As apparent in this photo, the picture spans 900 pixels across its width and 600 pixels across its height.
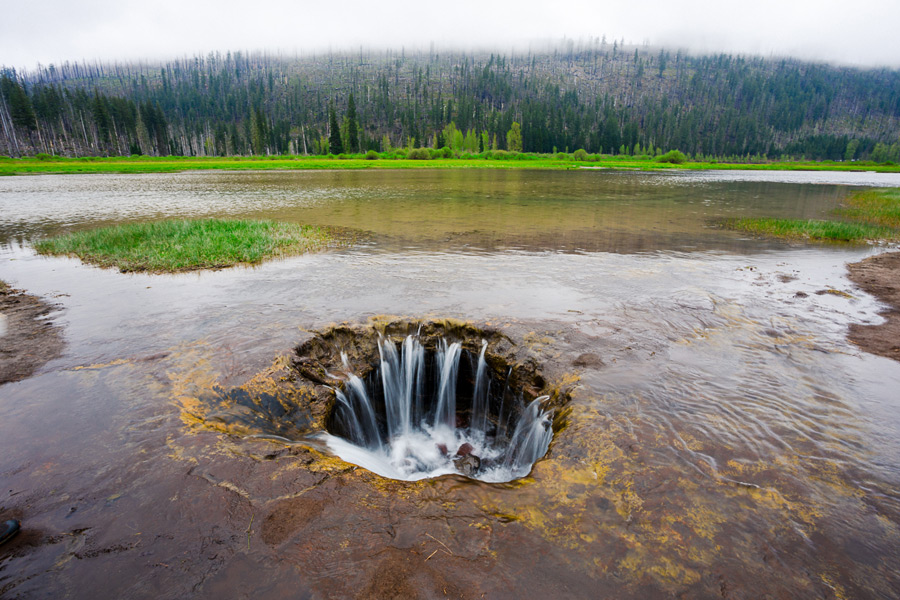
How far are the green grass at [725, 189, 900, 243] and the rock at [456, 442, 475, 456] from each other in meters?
24.8

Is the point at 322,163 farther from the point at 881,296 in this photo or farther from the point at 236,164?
the point at 881,296

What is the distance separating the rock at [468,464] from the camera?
8.40 metres

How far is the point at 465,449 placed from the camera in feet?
30.8

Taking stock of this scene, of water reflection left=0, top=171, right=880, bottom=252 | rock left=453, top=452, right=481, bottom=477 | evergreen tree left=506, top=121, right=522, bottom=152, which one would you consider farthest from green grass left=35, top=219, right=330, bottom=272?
evergreen tree left=506, top=121, right=522, bottom=152

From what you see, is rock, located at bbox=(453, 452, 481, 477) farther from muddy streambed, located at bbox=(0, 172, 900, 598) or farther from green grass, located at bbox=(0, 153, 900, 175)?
green grass, located at bbox=(0, 153, 900, 175)

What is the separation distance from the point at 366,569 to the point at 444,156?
137m

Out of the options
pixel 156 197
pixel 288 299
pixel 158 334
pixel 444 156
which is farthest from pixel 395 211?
pixel 444 156

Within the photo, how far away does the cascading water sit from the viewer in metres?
8.35

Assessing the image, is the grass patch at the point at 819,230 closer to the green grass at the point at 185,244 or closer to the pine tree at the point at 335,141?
the green grass at the point at 185,244

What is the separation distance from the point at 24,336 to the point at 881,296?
24157 mm

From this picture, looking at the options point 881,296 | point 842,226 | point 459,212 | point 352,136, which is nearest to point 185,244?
point 459,212

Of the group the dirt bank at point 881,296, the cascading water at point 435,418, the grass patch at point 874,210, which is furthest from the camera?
the grass patch at point 874,210

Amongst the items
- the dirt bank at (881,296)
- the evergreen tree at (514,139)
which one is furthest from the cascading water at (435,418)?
the evergreen tree at (514,139)

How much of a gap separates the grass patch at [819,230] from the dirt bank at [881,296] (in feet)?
14.5
